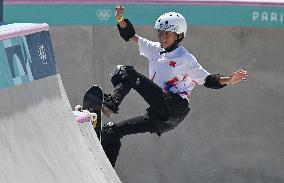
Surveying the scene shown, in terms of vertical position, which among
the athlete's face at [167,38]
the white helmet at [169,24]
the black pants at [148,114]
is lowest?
the black pants at [148,114]

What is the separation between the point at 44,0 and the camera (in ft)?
36.2

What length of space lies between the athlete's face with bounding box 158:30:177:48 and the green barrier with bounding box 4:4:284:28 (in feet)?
8.31

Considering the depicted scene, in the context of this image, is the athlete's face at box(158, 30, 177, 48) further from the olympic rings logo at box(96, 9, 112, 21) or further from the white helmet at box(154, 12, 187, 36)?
the olympic rings logo at box(96, 9, 112, 21)

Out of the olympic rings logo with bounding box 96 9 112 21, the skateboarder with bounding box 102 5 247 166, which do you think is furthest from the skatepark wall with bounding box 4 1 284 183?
the skateboarder with bounding box 102 5 247 166

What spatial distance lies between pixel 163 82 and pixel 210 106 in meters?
2.95

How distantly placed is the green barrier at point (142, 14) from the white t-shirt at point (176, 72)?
2.49 metres

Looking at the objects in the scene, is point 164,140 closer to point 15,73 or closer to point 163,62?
point 163,62

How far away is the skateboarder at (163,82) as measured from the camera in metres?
7.98

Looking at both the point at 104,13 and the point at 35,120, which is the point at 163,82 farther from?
the point at 104,13

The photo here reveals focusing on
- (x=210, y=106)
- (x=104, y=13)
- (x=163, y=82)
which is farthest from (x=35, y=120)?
(x=210, y=106)

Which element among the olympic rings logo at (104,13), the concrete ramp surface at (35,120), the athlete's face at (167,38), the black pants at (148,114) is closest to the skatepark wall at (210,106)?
the olympic rings logo at (104,13)

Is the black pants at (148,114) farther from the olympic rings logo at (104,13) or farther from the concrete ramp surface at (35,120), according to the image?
the olympic rings logo at (104,13)

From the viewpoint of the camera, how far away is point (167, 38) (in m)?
8.45

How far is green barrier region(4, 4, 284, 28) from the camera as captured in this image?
10.9m
